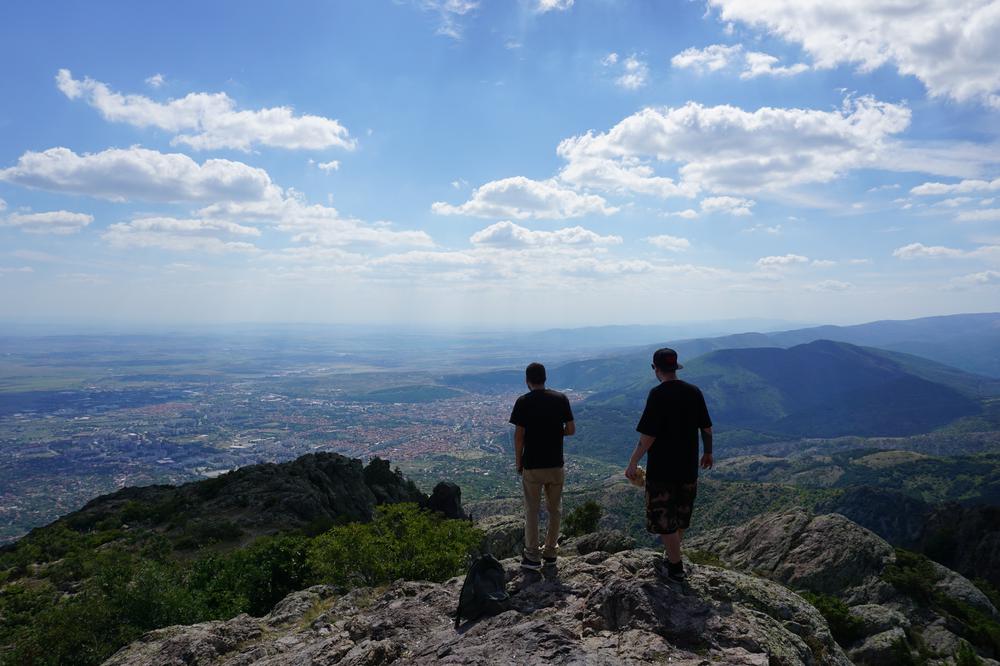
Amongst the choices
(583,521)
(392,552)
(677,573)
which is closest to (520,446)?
(677,573)

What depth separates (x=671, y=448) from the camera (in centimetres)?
908

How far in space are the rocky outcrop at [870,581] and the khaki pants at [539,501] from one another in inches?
832

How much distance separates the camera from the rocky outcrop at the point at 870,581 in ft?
87.1

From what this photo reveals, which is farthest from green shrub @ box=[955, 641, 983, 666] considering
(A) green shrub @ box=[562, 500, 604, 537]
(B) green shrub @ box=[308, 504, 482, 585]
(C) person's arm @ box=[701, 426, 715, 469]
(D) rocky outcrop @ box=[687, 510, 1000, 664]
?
(C) person's arm @ box=[701, 426, 715, 469]

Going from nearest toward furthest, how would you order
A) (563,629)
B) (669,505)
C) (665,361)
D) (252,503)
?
(563,629), (669,505), (665,361), (252,503)

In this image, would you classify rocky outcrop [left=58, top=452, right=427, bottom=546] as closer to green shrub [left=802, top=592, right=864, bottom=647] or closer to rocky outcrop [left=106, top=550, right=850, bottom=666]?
rocky outcrop [left=106, top=550, right=850, bottom=666]

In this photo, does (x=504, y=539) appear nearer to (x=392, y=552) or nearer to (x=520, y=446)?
(x=392, y=552)

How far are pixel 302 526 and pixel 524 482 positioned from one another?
1191 inches

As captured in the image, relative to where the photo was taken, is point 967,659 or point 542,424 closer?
Result: point 542,424

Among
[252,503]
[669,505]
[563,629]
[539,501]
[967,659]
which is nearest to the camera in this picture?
[563,629]

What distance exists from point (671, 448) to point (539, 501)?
2.98 m

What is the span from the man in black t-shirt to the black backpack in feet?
4.14

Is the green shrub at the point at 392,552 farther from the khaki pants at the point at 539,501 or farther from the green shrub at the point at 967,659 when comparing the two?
the green shrub at the point at 967,659

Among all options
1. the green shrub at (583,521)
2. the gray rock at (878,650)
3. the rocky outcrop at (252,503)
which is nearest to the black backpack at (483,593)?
the gray rock at (878,650)
